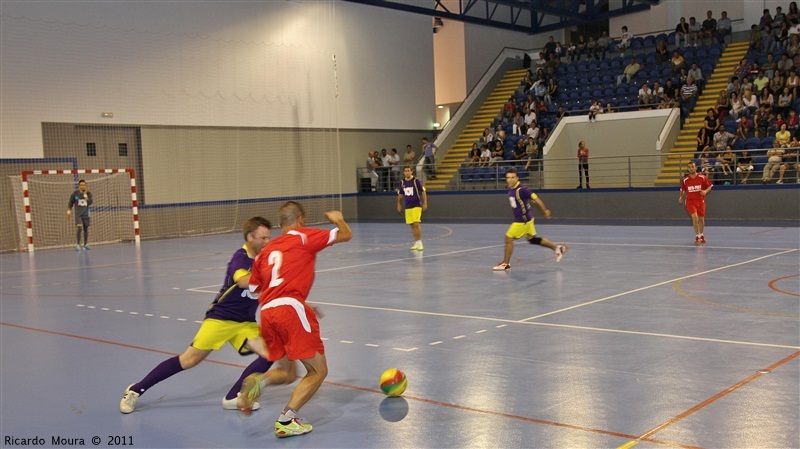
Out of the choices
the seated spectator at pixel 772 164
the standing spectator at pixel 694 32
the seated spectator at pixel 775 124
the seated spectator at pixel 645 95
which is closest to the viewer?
the seated spectator at pixel 772 164

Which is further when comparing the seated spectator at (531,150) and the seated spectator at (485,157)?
the seated spectator at (485,157)

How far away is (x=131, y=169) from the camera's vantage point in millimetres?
24344

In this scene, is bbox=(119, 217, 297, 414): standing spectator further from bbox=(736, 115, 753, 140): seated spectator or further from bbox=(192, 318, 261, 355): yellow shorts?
bbox=(736, 115, 753, 140): seated spectator

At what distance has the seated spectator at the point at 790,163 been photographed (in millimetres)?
22119

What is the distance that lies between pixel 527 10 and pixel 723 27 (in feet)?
29.3

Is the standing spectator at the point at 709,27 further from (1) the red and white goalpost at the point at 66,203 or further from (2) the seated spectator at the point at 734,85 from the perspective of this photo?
(1) the red and white goalpost at the point at 66,203

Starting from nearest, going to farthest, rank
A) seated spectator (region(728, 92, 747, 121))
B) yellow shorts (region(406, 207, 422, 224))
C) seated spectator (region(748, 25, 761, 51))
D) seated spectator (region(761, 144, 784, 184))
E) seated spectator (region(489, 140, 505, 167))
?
yellow shorts (region(406, 207, 422, 224)), seated spectator (region(761, 144, 784, 184)), seated spectator (region(728, 92, 747, 121)), seated spectator (region(748, 25, 761, 51)), seated spectator (region(489, 140, 505, 167))

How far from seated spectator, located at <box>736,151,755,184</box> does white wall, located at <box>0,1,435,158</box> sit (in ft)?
47.1

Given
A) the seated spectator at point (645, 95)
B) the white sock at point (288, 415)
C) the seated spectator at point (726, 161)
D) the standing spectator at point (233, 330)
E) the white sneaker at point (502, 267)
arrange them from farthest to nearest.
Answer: the seated spectator at point (645, 95)
the seated spectator at point (726, 161)
the white sneaker at point (502, 267)
the standing spectator at point (233, 330)
the white sock at point (288, 415)

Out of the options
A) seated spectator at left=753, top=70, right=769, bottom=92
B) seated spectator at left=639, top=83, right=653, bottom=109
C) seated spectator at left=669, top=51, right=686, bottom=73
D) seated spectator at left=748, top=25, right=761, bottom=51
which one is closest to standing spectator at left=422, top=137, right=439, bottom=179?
seated spectator at left=639, top=83, right=653, bottom=109

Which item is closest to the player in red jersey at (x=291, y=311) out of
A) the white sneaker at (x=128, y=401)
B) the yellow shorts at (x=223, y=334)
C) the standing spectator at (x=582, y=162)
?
the yellow shorts at (x=223, y=334)

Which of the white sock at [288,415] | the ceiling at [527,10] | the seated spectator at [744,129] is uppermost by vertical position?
the ceiling at [527,10]

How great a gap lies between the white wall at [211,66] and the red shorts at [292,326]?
1924 cm

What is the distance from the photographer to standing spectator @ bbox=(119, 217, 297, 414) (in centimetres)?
611
